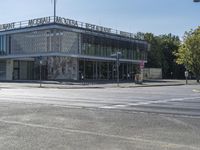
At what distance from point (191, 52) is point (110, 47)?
13.4m

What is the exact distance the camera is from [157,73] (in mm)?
87750

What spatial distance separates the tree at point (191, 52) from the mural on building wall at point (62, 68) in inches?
716

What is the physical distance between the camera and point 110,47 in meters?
71.9

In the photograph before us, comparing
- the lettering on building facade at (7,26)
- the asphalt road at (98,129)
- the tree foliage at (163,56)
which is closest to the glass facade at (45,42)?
the lettering on building facade at (7,26)

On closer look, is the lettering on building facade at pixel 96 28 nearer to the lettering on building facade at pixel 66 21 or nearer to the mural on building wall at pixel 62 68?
the lettering on building facade at pixel 66 21

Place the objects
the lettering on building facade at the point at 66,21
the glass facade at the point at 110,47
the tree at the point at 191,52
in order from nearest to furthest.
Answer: the lettering on building facade at the point at 66,21, the glass facade at the point at 110,47, the tree at the point at 191,52

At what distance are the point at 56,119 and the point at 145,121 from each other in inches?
116

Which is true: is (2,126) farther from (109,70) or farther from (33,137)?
(109,70)

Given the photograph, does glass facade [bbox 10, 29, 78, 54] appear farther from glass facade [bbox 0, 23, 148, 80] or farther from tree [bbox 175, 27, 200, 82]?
tree [bbox 175, 27, 200, 82]

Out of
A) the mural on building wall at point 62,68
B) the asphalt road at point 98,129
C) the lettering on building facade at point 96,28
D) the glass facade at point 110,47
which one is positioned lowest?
the asphalt road at point 98,129

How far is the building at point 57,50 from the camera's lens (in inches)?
2393

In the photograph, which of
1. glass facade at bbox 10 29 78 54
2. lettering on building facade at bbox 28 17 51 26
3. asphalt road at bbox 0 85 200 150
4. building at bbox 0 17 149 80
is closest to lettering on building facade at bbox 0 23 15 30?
building at bbox 0 17 149 80

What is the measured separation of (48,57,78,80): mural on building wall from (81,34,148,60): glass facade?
2957mm

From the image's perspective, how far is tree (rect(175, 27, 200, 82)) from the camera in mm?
67500
